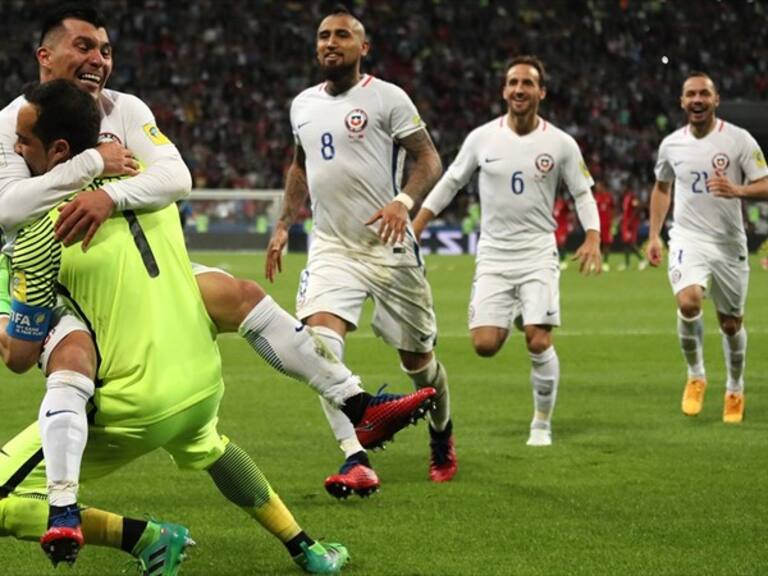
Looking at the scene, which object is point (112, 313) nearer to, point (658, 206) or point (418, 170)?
point (418, 170)

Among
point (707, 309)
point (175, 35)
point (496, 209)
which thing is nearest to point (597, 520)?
point (496, 209)

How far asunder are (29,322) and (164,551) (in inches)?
38.1

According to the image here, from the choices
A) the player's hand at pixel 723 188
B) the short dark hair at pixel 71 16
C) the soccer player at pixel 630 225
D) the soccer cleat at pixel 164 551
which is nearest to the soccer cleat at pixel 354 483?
the soccer cleat at pixel 164 551

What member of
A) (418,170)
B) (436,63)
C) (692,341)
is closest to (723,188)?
(692,341)

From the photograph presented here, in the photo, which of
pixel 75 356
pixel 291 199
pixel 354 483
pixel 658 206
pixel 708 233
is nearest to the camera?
pixel 75 356

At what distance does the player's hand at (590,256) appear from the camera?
934cm

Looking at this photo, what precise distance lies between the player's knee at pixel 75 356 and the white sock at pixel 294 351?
0.63m

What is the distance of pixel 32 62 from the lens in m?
42.4

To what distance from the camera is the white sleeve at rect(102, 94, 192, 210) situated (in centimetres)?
502

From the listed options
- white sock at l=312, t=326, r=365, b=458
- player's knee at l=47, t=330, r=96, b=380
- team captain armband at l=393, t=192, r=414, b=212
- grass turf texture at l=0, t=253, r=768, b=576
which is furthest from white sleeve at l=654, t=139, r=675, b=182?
player's knee at l=47, t=330, r=96, b=380

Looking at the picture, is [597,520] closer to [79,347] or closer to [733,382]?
[79,347]

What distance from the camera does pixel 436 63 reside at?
45812 millimetres

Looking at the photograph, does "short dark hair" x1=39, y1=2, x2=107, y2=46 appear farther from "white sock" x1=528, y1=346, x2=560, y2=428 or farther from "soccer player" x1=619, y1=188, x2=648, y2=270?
"soccer player" x1=619, y1=188, x2=648, y2=270

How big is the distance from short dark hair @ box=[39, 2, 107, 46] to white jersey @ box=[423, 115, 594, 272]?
420 cm
